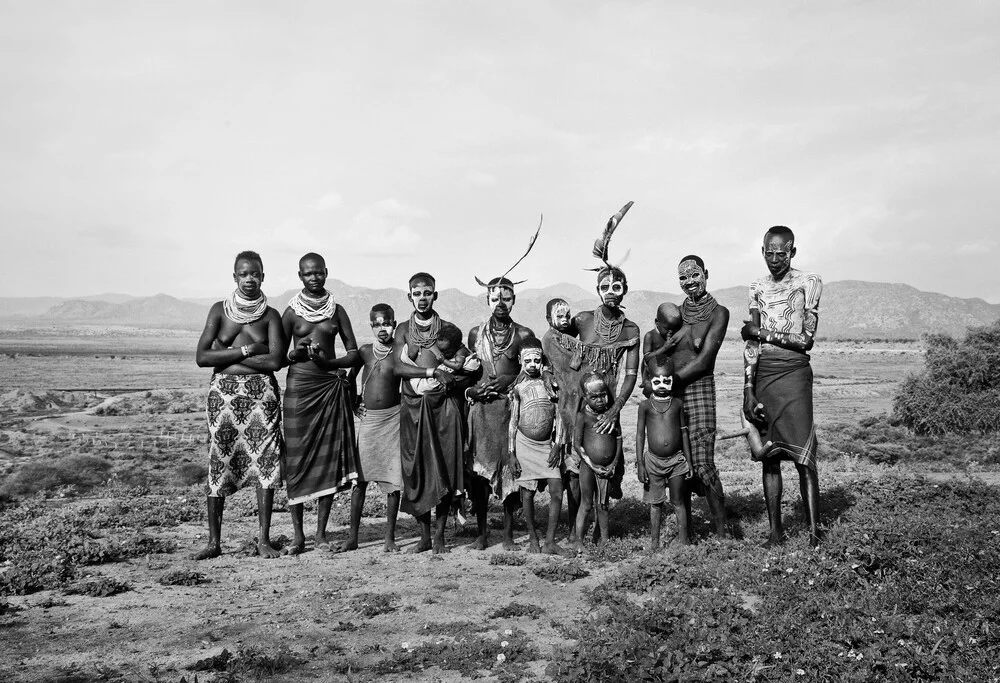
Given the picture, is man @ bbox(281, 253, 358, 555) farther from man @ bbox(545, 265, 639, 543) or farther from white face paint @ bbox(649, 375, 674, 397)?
white face paint @ bbox(649, 375, 674, 397)

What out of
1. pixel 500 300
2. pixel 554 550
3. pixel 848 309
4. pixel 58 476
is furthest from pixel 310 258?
pixel 848 309

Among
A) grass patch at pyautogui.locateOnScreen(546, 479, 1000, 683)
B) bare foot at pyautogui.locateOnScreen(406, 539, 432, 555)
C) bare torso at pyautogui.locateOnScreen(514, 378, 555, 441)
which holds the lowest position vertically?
bare foot at pyautogui.locateOnScreen(406, 539, 432, 555)

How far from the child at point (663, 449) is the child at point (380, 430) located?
241cm

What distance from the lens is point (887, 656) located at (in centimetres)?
410

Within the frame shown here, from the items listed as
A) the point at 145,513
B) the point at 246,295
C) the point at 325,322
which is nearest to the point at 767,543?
the point at 325,322

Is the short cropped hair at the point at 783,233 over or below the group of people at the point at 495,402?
over

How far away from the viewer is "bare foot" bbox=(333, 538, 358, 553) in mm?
7206

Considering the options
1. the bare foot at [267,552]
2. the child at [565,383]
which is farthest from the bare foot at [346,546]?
the child at [565,383]

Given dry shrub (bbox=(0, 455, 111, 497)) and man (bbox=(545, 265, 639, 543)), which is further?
dry shrub (bbox=(0, 455, 111, 497))

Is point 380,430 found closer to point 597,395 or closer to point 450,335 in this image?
point 450,335

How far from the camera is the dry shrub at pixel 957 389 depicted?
52.1ft

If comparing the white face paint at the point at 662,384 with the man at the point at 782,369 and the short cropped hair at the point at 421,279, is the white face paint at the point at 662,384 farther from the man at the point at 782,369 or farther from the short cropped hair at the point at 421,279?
the short cropped hair at the point at 421,279

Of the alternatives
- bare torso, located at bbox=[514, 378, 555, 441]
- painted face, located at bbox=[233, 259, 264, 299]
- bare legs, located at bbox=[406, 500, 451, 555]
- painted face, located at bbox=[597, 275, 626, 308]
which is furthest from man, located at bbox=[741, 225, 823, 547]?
painted face, located at bbox=[233, 259, 264, 299]

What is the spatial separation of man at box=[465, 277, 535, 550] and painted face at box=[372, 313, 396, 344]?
95cm
